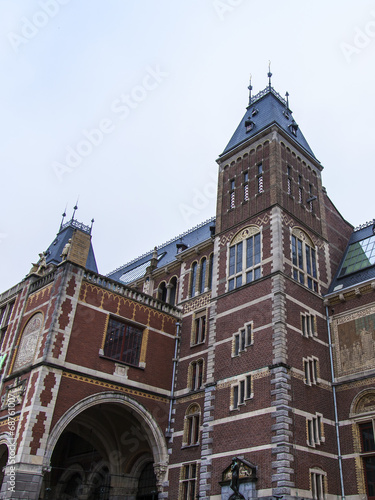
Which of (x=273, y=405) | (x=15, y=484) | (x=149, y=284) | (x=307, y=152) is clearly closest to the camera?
(x=15, y=484)

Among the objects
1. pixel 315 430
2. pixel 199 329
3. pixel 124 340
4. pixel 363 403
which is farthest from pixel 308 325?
pixel 124 340

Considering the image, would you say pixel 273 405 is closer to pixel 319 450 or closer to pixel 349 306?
pixel 319 450

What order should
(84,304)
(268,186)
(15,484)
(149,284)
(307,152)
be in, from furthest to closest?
(149,284) < (307,152) < (268,186) < (84,304) < (15,484)

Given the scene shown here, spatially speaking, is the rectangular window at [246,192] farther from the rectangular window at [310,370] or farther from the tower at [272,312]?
the rectangular window at [310,370]

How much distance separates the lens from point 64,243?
43.7 metres

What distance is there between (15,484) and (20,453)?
1.31 metres

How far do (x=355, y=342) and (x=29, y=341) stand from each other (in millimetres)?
17666

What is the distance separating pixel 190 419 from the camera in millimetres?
29375

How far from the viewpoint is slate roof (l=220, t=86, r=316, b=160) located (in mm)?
35281

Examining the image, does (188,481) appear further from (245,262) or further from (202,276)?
(202,276)

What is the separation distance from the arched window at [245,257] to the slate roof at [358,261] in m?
5.03

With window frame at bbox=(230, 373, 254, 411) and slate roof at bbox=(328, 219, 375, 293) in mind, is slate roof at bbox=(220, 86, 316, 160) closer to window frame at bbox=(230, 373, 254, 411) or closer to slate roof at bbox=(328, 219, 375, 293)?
slate roof at bbox=(328, 219, 375, 293)

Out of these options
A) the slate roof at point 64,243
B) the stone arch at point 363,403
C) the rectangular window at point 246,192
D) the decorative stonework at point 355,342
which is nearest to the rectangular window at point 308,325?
the decorative stonework at point 355,342

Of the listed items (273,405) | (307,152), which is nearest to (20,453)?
(273,405)
